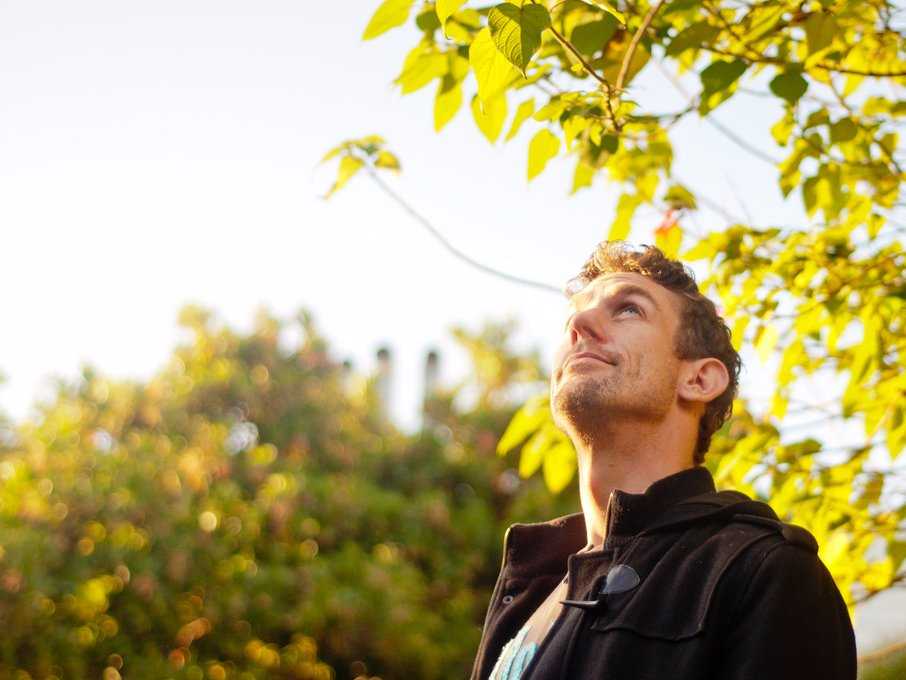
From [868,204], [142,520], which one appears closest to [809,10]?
[868,204]

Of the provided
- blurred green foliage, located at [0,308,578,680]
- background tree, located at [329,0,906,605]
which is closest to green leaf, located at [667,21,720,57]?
background tree, located at [329,0,906,605]

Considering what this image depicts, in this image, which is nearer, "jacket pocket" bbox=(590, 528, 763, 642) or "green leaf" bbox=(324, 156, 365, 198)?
"jacket pocket" bbox=(590, 528, 763, 642)

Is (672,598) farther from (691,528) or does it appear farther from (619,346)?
(619,346)

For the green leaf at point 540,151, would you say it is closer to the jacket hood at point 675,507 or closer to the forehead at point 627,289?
the forehead at point 627,289

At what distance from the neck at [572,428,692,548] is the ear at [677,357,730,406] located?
101 mm

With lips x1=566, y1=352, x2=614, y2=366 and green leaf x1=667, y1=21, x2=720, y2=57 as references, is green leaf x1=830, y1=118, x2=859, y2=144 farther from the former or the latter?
lips x1=566, y1=352, x2=614, y2=366

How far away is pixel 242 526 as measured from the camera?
8938mm

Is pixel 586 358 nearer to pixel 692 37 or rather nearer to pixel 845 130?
pixel 692 37

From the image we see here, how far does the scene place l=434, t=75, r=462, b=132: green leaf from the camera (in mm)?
2014

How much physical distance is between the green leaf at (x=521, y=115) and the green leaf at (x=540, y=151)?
48mm

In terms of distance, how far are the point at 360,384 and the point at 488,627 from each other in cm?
960

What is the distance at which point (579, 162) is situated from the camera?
2.32m

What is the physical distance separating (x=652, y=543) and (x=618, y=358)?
15.0 inches

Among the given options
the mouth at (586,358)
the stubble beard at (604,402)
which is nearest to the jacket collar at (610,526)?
the stubble beard at (604,402)
